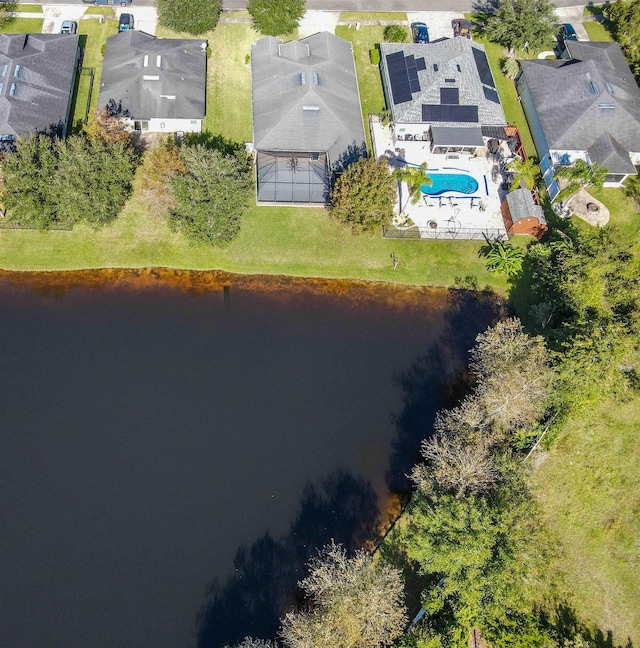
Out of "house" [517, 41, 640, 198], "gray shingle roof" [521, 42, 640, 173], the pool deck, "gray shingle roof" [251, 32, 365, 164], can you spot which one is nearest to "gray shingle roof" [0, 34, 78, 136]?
"gray shingle roof" [251, 32, 365, 164]

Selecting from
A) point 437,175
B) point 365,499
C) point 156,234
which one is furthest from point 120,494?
point 437,175

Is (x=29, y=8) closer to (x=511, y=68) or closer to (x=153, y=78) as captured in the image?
(x=153, y=78)

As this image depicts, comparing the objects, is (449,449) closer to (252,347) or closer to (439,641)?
(439,641)

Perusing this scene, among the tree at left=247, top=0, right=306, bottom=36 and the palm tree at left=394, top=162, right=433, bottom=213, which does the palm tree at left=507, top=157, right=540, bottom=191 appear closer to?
the palm tree at left=394, top=162, right=433, bottom=213

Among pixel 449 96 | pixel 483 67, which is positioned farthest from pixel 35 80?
pixel 483 67

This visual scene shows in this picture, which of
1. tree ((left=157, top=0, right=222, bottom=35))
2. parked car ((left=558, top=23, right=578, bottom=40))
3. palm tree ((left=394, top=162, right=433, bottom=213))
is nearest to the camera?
palm tree ((left=394, top=162, right=433, bottom=213))
